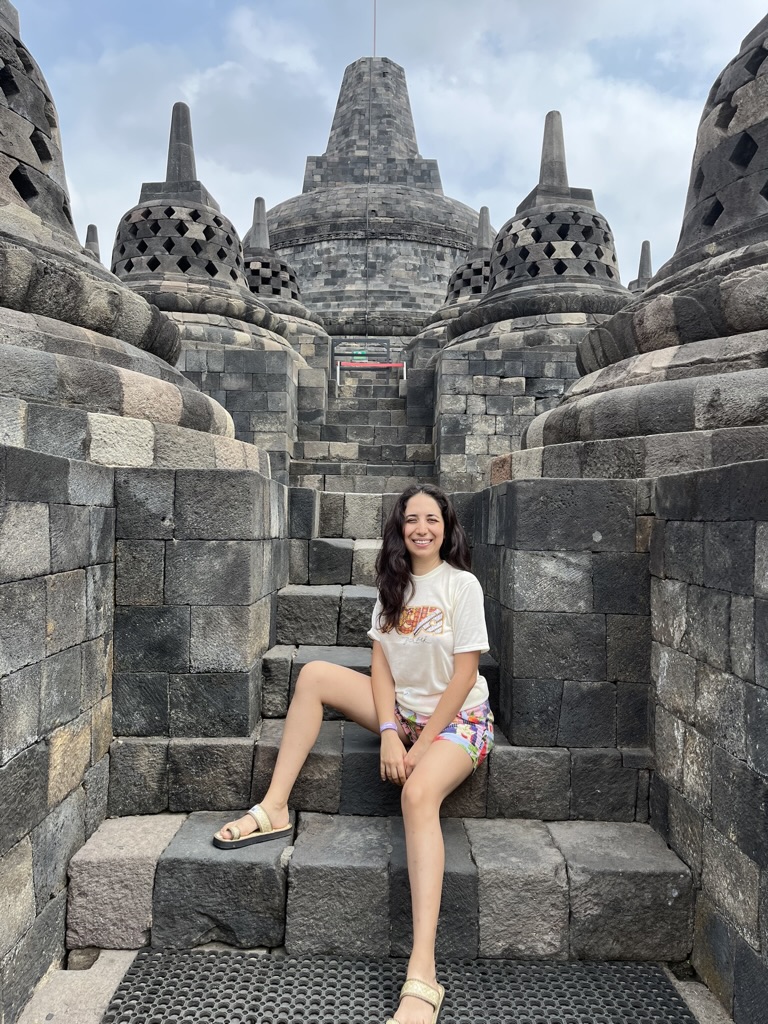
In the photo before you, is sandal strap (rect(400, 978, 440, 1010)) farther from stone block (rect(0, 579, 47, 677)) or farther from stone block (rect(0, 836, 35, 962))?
stone block (rect(0, 579, 47, 677))

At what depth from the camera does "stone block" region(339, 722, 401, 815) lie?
9.26ft

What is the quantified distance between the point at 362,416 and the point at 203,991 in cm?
753

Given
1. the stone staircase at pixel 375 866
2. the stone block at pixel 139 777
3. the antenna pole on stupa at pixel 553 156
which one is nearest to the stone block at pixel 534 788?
the stone staircase at pixel 375 866

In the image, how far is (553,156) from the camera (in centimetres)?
1092

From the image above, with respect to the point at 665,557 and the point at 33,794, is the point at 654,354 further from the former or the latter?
the point at 33,794

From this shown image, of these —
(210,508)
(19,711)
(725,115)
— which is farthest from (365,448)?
(19,711)

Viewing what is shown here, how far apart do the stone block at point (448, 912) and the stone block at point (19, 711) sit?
1.35 meters

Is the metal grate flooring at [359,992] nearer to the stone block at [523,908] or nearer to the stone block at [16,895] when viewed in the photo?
the stone block at [523,908]

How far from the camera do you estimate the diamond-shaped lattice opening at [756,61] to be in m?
4.01

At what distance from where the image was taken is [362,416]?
9148 millimetres

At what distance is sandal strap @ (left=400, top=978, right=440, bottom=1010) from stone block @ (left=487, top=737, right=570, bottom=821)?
86cm

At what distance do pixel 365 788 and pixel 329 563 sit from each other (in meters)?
1.76

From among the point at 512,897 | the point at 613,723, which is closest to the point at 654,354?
the point at 613,723

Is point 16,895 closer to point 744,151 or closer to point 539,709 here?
point 539,709
